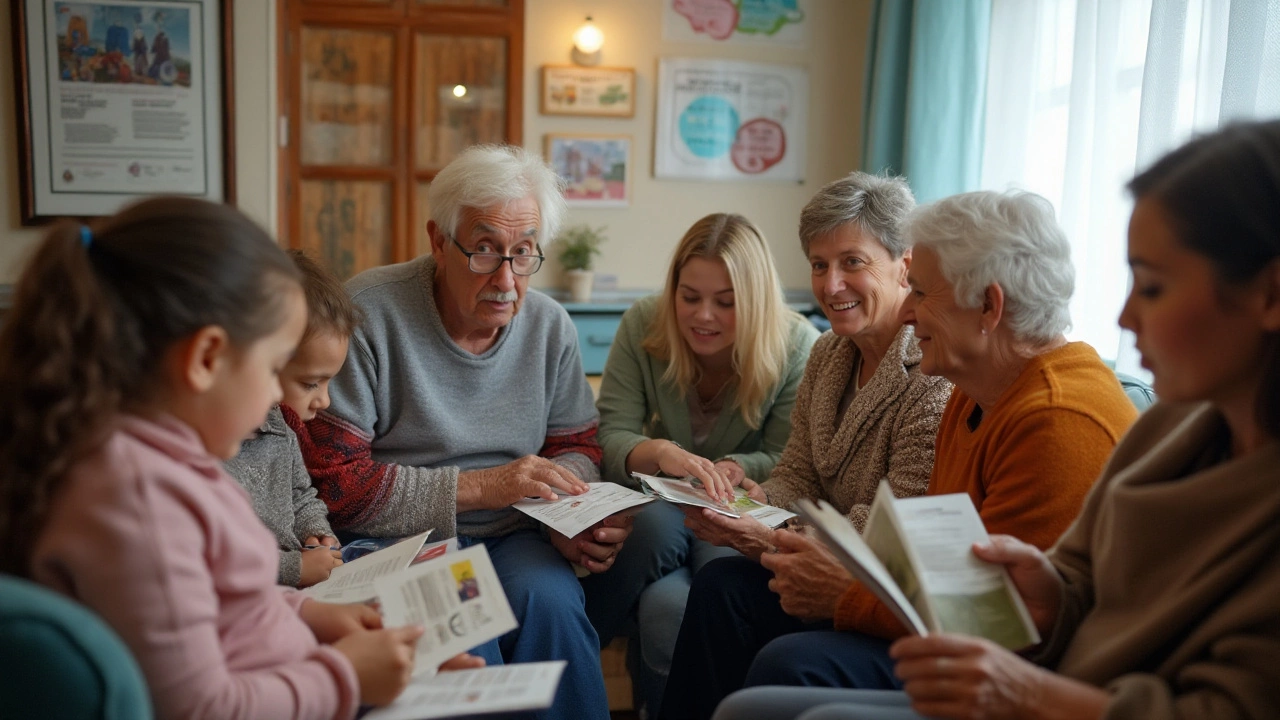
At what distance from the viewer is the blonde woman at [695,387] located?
7.43 feet

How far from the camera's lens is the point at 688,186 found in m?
4.74

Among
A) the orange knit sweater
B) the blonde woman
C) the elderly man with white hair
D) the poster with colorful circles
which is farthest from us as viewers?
the poster with colorful circles

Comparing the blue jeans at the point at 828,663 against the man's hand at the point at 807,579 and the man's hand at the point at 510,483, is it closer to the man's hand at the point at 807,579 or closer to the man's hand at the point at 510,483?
the man's hand at the point at 807,579

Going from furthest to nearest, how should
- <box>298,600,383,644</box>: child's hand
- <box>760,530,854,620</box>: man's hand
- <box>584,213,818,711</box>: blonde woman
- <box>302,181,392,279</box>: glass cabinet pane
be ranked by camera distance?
<box>302,181,392,279</box>: glass cabinet pane, <box>584,213,818,711</box>: blonde woman, <box>760,530,854,620</box>: man's hand, <box>298,600,383,644</box>: child's hand

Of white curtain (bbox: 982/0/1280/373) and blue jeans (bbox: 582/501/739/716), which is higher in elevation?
white curtain (bbox: 982/0/1280/373)

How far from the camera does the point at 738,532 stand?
6.33ft

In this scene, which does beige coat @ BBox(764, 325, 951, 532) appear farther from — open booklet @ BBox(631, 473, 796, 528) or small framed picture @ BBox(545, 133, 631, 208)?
small framed picture @ BBox(545, 133, 631, 208)

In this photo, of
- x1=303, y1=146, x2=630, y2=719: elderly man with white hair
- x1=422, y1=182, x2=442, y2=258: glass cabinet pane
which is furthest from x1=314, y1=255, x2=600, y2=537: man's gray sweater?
x1=422, y1=182, x2=442, y2=258: glass cabinet pane

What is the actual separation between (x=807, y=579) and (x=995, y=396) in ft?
1.43

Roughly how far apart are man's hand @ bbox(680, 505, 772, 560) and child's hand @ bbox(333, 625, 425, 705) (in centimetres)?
86

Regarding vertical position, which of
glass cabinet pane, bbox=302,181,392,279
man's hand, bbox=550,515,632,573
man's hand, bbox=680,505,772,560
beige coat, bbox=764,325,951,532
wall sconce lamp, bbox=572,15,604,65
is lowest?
man's hand, bbox=550,515,632,573

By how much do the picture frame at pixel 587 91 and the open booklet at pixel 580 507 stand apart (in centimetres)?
284

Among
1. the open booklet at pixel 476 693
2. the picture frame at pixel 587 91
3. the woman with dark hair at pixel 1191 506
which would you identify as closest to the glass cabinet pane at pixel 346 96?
the picture frame at pixel 587 91

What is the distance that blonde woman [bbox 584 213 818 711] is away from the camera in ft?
7.43
